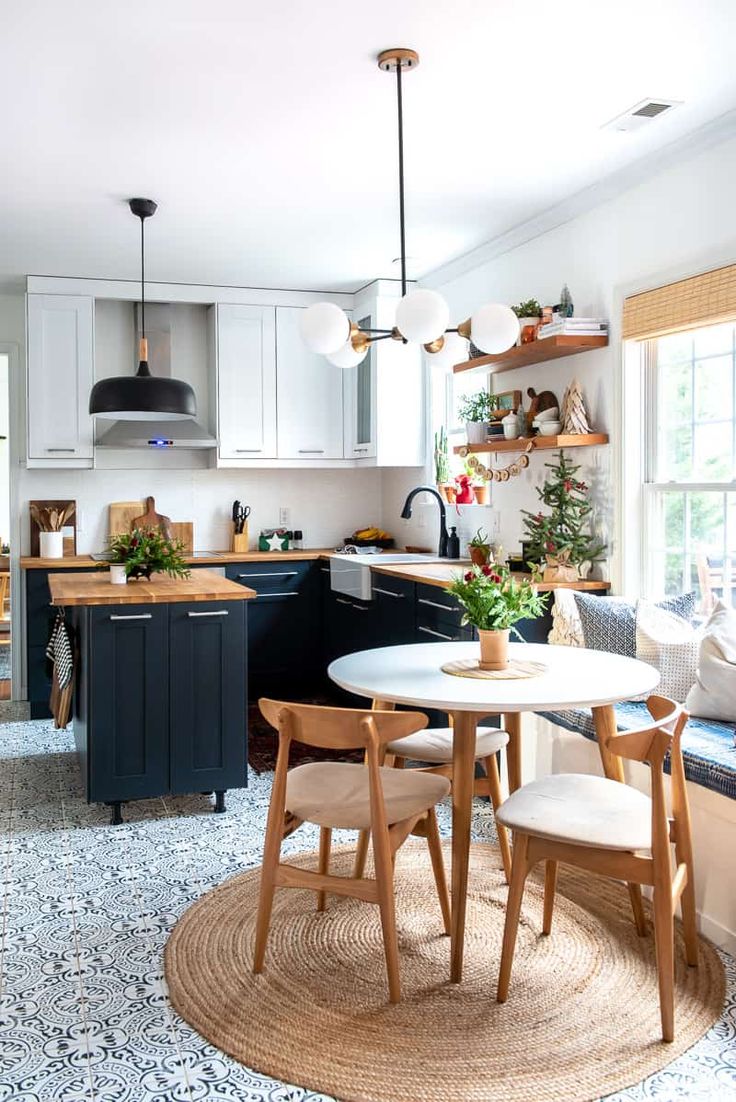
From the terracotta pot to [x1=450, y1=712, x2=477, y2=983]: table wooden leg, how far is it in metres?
0.25

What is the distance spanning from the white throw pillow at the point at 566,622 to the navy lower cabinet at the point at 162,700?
1253mm

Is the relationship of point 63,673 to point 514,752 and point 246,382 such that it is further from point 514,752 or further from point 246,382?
point 246,382

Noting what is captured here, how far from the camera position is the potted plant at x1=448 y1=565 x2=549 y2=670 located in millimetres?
2926

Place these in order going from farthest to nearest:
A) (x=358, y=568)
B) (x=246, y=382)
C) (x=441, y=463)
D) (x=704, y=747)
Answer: (x=246, y=382)
(x=441, y=463)
(x=358, y=568)
(x=704, y=747)

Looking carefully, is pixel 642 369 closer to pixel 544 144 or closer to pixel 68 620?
pixel 544 144

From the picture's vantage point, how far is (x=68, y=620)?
454 centimetres

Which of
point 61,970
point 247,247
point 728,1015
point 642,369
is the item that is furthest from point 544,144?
point 61,970

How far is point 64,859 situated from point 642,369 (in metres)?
2.96

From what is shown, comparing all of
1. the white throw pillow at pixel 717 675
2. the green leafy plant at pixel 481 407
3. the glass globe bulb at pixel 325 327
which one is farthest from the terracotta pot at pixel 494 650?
the green leafy plant at pixel 481 407

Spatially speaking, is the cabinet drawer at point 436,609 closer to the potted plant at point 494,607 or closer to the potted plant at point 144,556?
the potted plant at point 144,556

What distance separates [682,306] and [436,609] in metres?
1.69

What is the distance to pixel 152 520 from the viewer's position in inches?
252

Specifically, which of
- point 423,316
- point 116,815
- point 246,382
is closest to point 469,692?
point 423,316

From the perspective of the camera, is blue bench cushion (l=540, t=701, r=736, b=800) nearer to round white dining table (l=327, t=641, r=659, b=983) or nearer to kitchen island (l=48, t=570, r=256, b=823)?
round white dining table (l=327, t=641, r=659, b=983)
